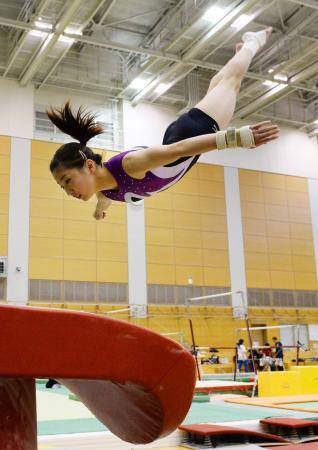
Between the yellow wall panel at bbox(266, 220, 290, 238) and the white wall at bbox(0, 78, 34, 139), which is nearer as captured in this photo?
the white wall at bbox(0, 78, 34, 139)

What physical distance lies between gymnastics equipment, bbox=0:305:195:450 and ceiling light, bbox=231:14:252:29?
49.3 ft

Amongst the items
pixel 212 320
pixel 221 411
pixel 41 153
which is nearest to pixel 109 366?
pixel 221 411

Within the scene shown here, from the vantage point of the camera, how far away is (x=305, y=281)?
68.6 feet

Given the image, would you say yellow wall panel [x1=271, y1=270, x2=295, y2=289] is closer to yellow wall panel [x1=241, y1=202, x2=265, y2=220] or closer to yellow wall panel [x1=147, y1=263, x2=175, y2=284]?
yellow wall panel [x1=241, y1=202, x2=265, y2=220]

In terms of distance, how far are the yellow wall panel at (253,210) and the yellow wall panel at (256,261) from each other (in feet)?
5.00

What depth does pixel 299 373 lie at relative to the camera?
328 inches

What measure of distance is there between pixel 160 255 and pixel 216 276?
2359 millimetres

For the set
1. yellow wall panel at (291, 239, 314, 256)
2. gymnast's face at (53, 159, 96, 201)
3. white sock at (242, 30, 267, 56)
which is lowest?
gymnast's face at (53, 159, 96, 201)

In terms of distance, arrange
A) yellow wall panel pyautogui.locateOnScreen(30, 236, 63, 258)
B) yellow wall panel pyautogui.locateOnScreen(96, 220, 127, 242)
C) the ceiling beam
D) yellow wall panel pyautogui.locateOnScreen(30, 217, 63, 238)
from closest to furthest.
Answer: the ceiling beam, yellow wall panel pyautogui.locateOnScreen(30, 236, 63, 258), yellow wall panel pyautogui.locateOnScreen(30, 217, 63, 238), yellow wall panel pyautogui.locateOnScreen(96, 220, 127, 242)

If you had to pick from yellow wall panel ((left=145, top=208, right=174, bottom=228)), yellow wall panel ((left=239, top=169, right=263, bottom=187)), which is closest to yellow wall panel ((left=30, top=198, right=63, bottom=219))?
yellow wall panel ((left=145, top=208, right=174, bottom=228))

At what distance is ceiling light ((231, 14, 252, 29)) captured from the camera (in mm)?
14655

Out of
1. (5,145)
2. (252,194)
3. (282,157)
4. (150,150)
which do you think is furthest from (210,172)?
(150,150)

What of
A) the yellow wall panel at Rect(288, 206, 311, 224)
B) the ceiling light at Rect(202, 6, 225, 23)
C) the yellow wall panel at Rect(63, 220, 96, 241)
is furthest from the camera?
the yellow wall panel at Rect(288, 206, 311, 224)

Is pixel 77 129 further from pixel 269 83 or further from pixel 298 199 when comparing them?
pixel 298 199
